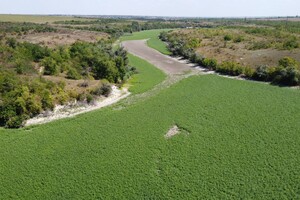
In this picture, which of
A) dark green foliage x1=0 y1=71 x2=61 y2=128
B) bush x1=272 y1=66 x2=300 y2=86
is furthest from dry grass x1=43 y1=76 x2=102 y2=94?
bush x1=272 y1=66 x2=300 y2=86

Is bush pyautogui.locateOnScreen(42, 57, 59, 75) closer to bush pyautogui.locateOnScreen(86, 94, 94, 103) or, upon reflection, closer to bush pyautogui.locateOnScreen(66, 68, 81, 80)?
bush pyautogui.locateOnScreen(66, 68, 81, 80)

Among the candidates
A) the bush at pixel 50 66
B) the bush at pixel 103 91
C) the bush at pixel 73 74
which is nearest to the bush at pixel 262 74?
the bush at pixel 103 91

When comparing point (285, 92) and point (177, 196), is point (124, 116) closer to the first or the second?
point (177, 196)

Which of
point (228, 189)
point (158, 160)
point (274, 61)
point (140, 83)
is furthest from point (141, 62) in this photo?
point (228, 189)

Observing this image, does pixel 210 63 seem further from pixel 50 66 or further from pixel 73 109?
pixel 73 109

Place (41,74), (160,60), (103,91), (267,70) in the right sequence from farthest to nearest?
(160,60)
(267,70)
(41,74)
(103,91)

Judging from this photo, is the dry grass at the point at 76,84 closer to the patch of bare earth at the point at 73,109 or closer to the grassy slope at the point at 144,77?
the patch of bare earth at the point at 73,109

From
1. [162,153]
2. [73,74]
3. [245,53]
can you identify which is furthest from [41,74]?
[245,53]
